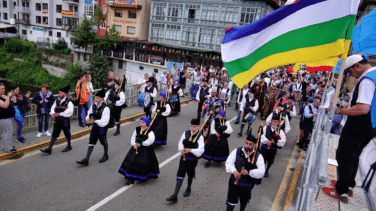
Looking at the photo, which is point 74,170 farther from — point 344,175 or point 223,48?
point 344,175

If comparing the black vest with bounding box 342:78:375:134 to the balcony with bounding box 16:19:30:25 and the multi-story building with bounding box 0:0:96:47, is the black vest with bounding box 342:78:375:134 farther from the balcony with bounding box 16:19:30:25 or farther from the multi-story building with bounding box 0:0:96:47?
the balcony with bounding box 16:19:30:25

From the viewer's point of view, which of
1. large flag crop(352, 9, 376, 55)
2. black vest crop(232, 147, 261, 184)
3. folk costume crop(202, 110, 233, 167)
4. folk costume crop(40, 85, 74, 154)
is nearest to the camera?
black vest crop(232, 147, 261, 184)

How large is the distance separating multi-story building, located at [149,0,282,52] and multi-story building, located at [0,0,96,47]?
1755 cm

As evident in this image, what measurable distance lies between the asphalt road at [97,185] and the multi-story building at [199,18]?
81.2ft

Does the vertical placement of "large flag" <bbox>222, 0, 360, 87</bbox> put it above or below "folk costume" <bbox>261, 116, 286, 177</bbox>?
above

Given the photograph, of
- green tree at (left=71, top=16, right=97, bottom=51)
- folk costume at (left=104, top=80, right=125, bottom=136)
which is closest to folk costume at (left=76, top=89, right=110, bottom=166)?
folk costume at (left=104, top=80, right=125, bottom=136)

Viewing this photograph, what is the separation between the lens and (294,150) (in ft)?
30.1

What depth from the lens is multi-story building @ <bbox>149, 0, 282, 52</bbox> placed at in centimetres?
2881

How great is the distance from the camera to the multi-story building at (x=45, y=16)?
4650 cm

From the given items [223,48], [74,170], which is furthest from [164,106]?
[223,48]

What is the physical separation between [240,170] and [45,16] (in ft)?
186

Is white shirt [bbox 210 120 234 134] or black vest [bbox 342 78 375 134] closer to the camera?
black vest [bbox 342 78 375 134]

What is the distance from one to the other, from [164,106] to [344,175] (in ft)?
18.9

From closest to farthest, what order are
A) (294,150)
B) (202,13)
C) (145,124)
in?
1. (145,124)
2. (294,150)
3. (202,13)
